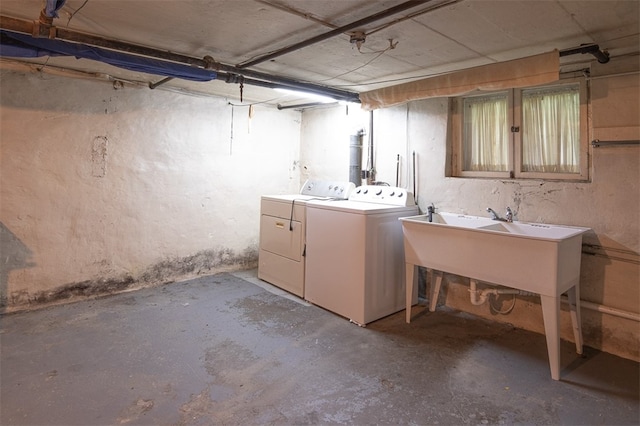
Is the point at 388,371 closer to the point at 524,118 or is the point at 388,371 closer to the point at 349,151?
the point at 524,118

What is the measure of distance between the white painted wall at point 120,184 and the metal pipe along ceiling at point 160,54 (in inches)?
56.6

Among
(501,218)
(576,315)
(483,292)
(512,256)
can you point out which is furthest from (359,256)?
(576,315)

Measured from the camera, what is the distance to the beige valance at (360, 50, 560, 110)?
2.40m

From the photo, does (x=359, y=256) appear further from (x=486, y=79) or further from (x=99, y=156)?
(x=99, y=156)

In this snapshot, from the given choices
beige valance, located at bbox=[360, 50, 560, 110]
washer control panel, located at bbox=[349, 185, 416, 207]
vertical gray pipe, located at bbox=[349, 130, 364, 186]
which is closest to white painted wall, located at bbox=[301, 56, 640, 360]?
washer control panel, located at bbox=[349, 185, 416, 207]

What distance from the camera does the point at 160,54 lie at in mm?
2541

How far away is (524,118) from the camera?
10.4 feet

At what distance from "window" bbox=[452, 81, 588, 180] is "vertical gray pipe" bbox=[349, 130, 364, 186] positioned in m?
1.08

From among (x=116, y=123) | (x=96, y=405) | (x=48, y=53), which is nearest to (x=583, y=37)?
(x=48, y=53)

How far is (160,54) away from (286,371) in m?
2.32

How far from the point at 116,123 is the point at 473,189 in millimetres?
3604

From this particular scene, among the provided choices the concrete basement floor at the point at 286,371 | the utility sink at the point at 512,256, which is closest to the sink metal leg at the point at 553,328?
the utility sink at the point at 512,256

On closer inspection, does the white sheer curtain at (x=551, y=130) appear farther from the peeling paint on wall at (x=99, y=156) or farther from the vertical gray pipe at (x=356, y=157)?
the peeling paint on wall at (x=99, y=156)

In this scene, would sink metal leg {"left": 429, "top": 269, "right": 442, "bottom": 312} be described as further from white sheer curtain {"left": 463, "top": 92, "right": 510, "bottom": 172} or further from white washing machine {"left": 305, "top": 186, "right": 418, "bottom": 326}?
white sheer curtain {"left": 463, "top": 92, "right": 510, "bottom": 172}
